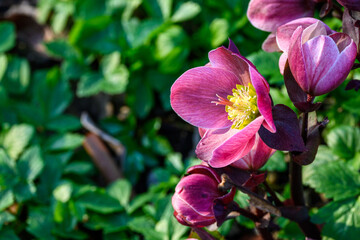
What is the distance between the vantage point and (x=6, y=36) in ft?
7.06

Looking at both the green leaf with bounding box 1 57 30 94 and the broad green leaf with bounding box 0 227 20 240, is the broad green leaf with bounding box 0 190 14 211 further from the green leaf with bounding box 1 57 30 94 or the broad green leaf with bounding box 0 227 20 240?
the green leaf with bounding box 1 57 30 94

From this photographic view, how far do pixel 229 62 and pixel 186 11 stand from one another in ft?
3.72

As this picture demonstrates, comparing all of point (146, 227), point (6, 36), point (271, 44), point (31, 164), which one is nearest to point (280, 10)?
point (271, 44)

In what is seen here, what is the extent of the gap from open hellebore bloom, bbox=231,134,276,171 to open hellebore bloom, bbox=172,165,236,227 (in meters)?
0.07

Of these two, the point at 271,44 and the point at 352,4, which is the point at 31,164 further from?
the point at 352,4

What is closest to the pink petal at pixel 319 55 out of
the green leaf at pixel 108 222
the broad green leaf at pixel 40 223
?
the green leaf at pixel 108 222

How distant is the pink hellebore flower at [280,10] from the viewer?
1.01m

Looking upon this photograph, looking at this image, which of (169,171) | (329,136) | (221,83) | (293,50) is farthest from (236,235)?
(293,50)

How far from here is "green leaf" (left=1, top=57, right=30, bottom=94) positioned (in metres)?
2.05

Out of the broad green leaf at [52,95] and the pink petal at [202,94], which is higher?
the pink petal at [202,94]

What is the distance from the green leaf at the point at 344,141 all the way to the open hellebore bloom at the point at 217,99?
0.56m

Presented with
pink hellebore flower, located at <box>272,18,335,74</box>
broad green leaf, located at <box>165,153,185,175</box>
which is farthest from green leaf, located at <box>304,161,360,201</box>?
broad green leaf, located at <box>165,153,185,175</box>

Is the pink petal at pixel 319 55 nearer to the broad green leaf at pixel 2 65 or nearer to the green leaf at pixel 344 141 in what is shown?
the green leaf at pixel 344 141

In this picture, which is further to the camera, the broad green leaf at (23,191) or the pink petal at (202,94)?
the broad green leaf at (23,191)
